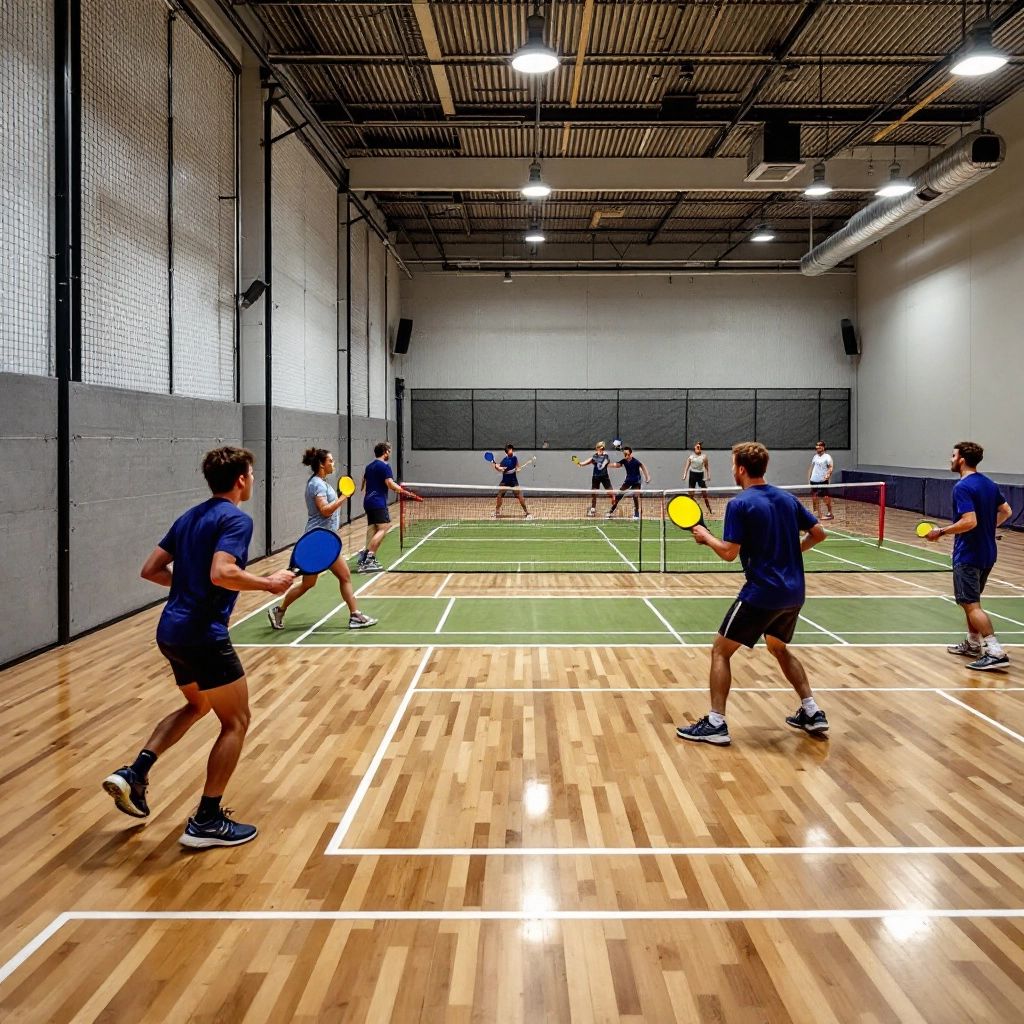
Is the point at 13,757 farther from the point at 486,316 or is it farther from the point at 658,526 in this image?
the point at 486,316

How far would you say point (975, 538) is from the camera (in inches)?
324

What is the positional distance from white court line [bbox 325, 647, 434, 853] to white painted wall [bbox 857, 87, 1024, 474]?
1726cm

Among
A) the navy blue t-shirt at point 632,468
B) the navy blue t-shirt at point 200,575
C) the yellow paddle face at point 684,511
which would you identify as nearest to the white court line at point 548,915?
the navy blue t-shirt at point 200,575

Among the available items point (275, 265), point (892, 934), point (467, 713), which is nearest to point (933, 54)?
point (275, 265)

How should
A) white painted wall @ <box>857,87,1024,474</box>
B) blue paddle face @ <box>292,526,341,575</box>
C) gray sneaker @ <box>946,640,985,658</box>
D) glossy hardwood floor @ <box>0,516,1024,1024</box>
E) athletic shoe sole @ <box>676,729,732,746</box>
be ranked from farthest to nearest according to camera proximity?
white painted wall @ <box>857,87,1024,474</box> < gray sneaker @ <box>946,640,985,658</box> < athletic shoe sole @ <box>676,729,732,746</box> < blue paddle face @ <box>292,526,341,575</box> < glossy hardwood floor @ <box>0,516,1024,1024</box>

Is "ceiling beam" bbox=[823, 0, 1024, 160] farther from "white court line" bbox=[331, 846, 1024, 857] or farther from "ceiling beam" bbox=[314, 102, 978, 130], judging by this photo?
"white court line" bbox=[331, 846, 1024, 857]

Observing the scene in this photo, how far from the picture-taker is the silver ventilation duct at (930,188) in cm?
1683

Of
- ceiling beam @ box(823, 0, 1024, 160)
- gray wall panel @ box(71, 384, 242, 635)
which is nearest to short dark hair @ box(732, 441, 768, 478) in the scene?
gray wall panel @ box(71, 384, 242, 635)

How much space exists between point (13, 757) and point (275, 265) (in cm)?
1208

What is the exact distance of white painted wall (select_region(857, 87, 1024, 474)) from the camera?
20141 millimetres

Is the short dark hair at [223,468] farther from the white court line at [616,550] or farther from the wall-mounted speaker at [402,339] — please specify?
the wall-mounted speaker at [402,339]

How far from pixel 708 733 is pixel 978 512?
12.0 ft

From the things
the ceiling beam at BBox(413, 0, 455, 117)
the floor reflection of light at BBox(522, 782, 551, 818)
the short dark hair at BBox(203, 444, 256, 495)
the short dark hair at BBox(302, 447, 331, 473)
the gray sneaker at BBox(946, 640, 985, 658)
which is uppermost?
the ceiling beam at BBox(413, 0, 455, 117)

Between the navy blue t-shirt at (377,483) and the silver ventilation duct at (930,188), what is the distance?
12.4 meters
